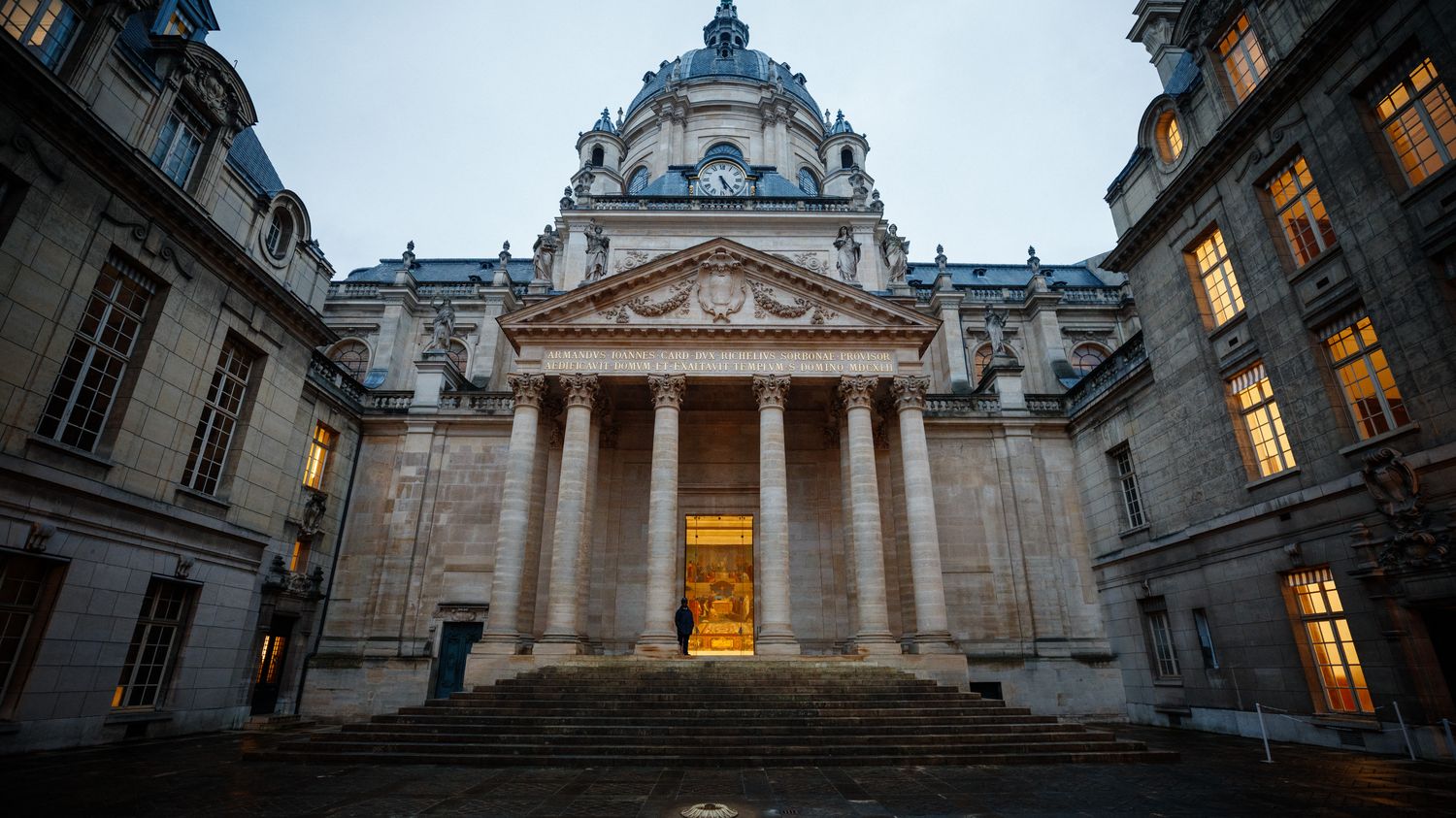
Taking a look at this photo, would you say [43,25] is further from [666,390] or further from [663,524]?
[663,524]

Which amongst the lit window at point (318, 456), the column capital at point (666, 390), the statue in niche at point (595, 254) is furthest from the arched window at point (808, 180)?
the lit window at point (318, 456)

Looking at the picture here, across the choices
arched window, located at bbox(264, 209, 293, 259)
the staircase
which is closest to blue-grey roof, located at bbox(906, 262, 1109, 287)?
the staircase

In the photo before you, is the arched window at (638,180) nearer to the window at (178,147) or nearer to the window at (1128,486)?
the window at (178,147)

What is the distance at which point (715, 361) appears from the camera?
2006 centimetres

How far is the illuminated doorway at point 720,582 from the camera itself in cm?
2156

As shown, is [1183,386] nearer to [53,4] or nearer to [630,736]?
[630,736]

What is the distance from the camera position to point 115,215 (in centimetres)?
1314

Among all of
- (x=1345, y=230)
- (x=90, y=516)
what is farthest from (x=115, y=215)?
(x=1345, y=230)

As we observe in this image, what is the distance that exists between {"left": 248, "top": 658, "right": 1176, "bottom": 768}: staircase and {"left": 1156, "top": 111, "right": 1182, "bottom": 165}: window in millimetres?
14520

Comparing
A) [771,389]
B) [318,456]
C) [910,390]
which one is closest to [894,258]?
[910,390]

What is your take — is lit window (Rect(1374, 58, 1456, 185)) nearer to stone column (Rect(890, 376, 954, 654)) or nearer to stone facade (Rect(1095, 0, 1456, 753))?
stone facade (Rect(1095, 0, 1456, 753))

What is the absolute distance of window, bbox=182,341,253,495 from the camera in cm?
1553

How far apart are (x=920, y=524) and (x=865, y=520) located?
1604 millimetres

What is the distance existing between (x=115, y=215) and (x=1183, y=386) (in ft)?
79.7
